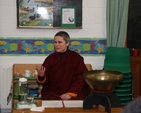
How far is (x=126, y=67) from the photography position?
3.73m

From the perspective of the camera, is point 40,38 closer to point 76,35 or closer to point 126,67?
point 76,35

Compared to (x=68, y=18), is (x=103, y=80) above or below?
below

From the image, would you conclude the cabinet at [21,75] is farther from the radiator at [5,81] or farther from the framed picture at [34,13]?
the framed picture at [34,13]

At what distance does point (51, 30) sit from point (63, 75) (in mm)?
1098

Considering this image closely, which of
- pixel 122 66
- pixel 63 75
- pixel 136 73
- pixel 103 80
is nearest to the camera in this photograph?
pixel 103 80

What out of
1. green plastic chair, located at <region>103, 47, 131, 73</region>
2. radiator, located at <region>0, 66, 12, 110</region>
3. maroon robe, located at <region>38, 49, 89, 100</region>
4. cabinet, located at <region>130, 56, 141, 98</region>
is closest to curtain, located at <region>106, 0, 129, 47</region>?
green plastic chair, located at <region>103, 47, 131, 73</region>

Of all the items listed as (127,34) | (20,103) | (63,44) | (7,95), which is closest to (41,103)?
(20,103)

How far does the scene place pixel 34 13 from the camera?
3.95 meters

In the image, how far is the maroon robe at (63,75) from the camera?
308cm

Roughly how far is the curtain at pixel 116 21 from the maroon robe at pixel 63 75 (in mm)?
972

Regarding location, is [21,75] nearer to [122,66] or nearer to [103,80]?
[122,66]

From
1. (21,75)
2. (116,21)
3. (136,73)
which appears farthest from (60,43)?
(136,73)

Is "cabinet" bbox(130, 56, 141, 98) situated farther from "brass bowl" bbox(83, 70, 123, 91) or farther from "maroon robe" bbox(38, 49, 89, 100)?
"brass bowl" bbox(83, 70, 123, 91)

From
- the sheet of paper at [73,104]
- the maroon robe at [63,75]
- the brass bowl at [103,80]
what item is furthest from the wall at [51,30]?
the brass bowl at [103,80]
